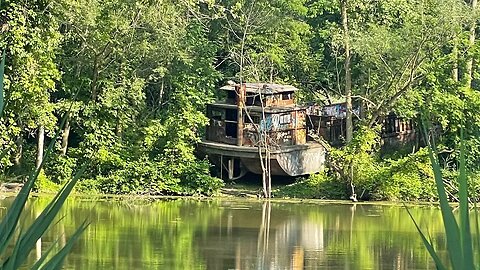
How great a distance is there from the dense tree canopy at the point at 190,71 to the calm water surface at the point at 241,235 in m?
1.45

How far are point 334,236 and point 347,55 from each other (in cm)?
573

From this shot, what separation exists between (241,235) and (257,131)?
4.69 meters

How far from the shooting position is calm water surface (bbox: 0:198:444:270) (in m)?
12.2

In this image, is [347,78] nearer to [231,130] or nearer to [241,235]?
[231,130]

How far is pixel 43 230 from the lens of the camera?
4.71 feet

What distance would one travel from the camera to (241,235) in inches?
576

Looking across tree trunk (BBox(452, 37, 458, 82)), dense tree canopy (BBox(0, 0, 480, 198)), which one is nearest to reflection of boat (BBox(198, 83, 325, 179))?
dense tree canopy (BBox(0, 0, 480, 198))

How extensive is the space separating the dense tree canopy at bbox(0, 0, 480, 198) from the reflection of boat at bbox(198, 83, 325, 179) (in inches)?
16.2

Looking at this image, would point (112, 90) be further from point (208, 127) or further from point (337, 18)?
point (337, 18)

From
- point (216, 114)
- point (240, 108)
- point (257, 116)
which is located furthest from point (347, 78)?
point (216, 114)

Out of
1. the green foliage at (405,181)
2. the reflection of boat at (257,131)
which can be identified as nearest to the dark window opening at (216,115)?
the reflection of boat at (257,131)

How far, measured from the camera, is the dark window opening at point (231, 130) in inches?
771

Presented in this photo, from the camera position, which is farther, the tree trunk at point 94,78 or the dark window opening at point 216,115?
the dark window opening at point 216,115

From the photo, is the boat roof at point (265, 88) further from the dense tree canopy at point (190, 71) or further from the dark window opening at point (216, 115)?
the dark window opening at point (216, 115)
